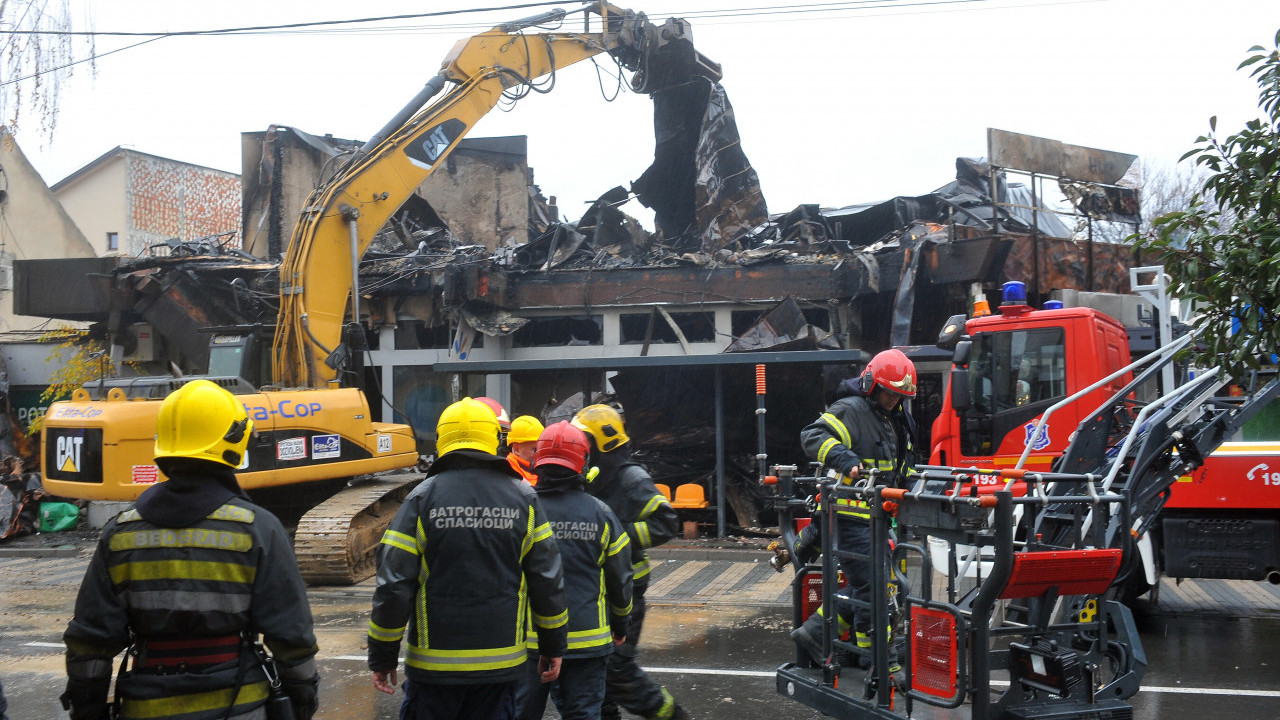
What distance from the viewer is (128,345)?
17359 millimetres

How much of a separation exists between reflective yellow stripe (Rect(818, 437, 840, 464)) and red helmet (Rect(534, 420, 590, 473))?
159cm

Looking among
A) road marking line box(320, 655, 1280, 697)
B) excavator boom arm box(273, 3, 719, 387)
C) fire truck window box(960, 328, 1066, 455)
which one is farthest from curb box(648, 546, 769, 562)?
road marking line box(320, 655, 1280, 697)

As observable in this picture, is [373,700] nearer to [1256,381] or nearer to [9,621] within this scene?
[9,621]

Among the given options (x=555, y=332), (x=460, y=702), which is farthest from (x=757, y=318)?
(x=460, y=702)

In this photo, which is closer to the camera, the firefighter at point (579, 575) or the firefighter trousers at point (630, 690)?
the firefighter at point (579, 575)

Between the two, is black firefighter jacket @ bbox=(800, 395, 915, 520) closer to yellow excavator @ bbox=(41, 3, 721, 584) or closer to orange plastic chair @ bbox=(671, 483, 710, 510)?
yellow excavator @ bbox=(41, 3, 721, 584)

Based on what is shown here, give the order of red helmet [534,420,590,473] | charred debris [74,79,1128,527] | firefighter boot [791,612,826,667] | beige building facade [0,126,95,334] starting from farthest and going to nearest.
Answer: beige building facade [0,126,95,334]
charred debris [74,79,1128,527]
firefighter boot [791,612,826,667]
red helmet [534,420,590,473]

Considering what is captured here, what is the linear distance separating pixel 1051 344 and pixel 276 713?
7.40 meters

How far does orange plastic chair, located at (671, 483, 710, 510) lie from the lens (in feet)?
42.8

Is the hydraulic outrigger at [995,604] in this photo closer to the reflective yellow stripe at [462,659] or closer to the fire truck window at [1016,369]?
the reflective yellow stripe at [462,659]

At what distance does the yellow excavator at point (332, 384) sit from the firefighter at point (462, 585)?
23.6 ft

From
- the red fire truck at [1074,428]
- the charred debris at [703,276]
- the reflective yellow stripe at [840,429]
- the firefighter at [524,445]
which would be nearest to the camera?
the reflective yellow stripe at [840,429]

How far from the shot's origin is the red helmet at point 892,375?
6008mm

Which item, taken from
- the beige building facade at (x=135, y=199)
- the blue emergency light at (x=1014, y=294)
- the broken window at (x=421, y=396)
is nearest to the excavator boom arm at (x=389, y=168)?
the broken window at (x=421, y=396)
